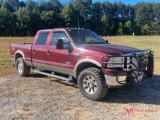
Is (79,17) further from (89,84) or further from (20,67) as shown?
(89,84)

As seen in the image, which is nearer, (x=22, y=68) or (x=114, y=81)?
(x=114, y=81)

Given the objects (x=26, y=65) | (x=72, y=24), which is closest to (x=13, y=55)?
(x=26, y=65)

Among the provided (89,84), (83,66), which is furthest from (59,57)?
(89,84)

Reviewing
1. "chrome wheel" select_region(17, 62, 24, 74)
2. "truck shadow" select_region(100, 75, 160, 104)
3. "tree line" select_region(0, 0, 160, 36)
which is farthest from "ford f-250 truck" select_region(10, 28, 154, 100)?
"tree line" select_region(0, 0, 160, 36)

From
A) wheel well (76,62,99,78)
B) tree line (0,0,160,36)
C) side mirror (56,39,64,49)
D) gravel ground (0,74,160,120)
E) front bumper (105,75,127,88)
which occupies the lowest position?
gravel ground (0,74,160,120)

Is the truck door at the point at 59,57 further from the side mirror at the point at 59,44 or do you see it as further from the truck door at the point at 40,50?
the truck door at the point at 40,50

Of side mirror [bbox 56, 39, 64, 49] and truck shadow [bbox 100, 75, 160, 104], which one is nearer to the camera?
truck shadow [bbox 100, 75, 160, 104]

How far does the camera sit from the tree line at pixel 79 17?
69250 mm

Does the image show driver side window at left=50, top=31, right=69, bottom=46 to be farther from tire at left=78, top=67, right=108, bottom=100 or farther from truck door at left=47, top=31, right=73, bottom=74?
tire at left=78, top=67, right=108, bottom=100

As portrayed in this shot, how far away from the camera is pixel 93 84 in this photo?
565 cm

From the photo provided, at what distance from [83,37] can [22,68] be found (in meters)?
2.98

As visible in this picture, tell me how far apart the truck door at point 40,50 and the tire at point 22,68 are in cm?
76

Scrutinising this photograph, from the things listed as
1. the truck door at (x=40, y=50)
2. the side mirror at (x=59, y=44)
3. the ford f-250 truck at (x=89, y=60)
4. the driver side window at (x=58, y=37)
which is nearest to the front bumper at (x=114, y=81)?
the ford f-250 truck at (x=89, y=60)

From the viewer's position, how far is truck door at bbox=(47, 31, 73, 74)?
20.7ft
